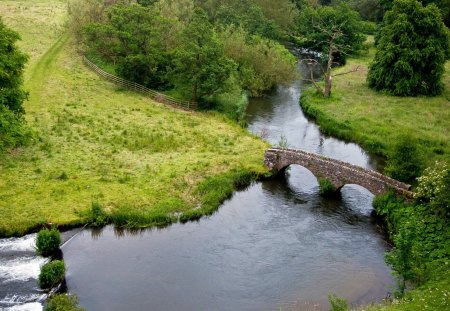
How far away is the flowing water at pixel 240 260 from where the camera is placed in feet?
107

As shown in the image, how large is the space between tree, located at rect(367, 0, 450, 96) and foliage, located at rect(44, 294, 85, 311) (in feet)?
190

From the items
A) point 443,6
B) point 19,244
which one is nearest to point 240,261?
point 19,244

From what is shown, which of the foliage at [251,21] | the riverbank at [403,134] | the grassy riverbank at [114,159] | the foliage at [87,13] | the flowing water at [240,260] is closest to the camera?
the riverbank at [403,134]

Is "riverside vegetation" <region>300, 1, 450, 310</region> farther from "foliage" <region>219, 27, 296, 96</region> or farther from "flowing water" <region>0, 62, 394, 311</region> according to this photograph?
"foliage" <region>219, 27, 296, 96</region>

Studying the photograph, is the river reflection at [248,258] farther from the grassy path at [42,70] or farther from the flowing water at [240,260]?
the grassy path at [42,70]

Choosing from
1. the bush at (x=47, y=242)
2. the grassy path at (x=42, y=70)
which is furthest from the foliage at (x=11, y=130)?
the grassy path at (x=42, y=70)

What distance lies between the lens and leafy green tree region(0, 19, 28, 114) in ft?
134

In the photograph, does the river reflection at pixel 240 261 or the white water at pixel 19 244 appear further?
the white water at pixel 19 244

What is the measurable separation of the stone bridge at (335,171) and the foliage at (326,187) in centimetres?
30

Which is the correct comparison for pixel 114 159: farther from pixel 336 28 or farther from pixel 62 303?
pixel 336 28

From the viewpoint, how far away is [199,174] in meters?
48.0

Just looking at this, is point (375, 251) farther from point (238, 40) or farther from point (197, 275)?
point (238, 40)

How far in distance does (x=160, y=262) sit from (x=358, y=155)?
29888mm

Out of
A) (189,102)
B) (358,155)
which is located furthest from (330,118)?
(189,102)
